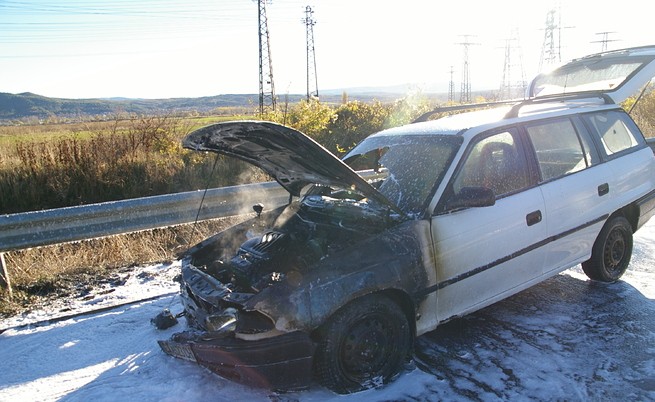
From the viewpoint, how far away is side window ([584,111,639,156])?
4.71m

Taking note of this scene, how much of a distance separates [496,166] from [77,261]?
195 inches

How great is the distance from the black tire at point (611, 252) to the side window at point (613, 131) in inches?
28.8

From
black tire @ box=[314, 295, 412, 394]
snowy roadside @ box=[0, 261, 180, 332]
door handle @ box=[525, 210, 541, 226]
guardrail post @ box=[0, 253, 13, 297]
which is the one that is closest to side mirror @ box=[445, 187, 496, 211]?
door handle @ box=[525, 210, 541, 226]

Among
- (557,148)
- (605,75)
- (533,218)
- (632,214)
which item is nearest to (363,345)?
(533,218)

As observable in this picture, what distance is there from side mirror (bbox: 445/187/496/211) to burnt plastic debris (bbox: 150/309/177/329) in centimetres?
250

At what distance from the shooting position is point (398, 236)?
3289 millimetres

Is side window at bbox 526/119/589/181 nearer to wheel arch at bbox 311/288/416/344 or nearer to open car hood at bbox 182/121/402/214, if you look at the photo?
open car hood at bbox 182/121/402/214

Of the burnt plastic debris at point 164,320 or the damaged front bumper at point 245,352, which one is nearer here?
the damaged front bumper at point 245,352

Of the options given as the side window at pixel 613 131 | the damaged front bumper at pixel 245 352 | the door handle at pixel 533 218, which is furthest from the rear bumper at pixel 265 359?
the side window at pixel 613 131

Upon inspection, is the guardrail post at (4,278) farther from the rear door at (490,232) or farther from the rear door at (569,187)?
the rear door at (569,187)

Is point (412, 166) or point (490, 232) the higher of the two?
point (412, 166)

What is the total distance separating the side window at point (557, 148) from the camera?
163 inches

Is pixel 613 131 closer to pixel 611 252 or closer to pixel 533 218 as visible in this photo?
pixel 611 252

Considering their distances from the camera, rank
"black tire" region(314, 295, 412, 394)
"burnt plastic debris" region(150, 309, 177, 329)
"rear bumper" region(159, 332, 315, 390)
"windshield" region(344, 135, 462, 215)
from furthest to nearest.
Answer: "burnt plastic debris" region(150, 309, 177, 329), "windshield" region(344, 135, 462, 215), "black tire" region(314, 295, 412, 394), "rear bumper" region(159, 332, 315, 390)
